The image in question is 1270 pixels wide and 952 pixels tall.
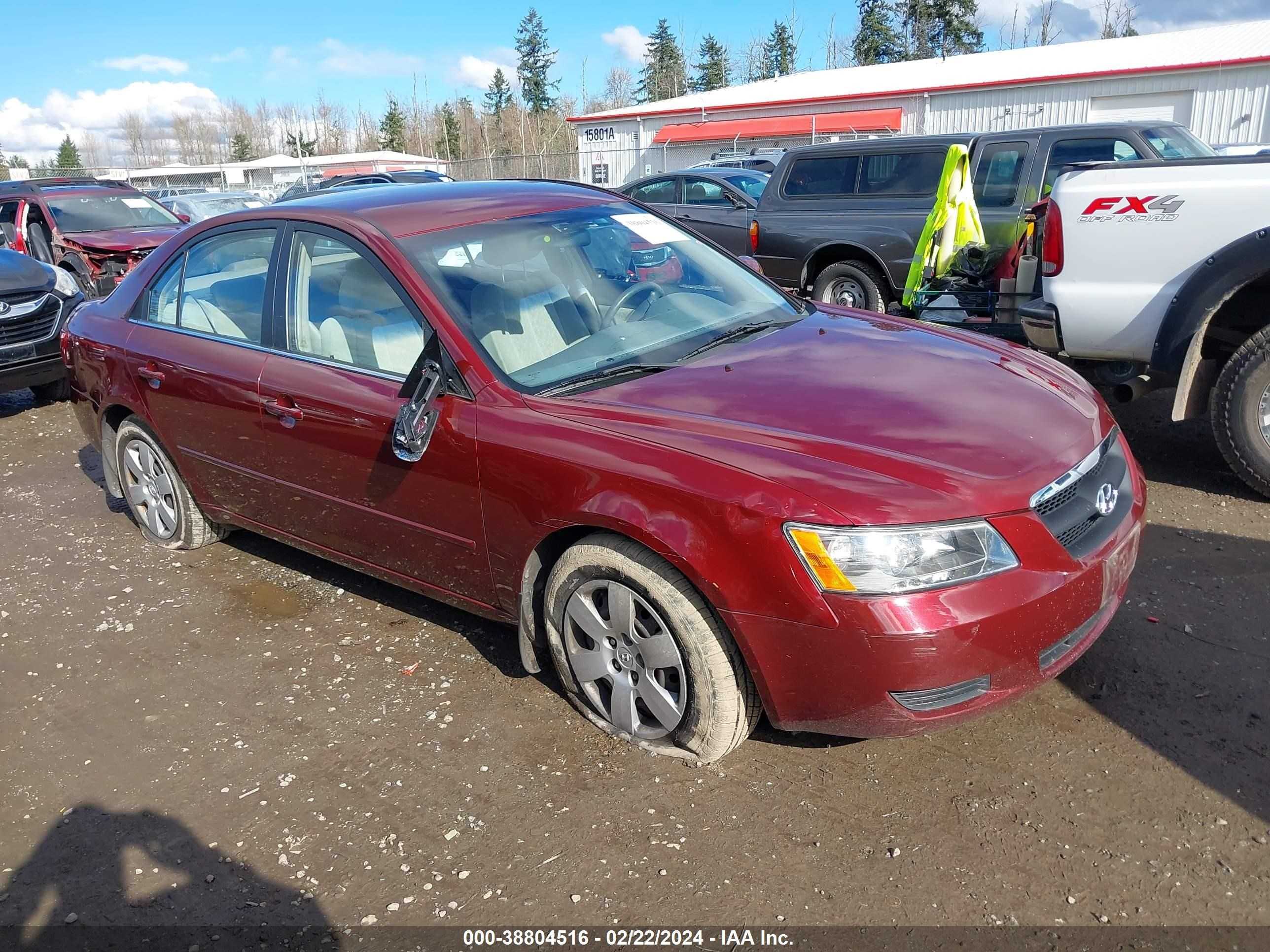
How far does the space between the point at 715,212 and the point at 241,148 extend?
276ft

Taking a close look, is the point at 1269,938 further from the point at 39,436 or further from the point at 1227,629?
the point at 39,436

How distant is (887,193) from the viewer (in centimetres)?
924

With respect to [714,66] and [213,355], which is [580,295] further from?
Result: [714,66]

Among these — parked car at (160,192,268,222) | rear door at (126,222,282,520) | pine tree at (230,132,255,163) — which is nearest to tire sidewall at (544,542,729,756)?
rear door at (126,222,282,520)

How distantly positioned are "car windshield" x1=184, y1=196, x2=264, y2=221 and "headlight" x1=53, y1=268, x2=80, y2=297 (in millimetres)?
10997

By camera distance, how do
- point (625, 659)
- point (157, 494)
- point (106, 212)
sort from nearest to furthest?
point (625, 659) → point (157, 494) → point (106, 212)

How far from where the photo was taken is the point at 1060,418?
312cm

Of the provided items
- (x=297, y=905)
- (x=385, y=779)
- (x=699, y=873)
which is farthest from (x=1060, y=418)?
(x=297, y=905)

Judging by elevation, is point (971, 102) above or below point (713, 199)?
above

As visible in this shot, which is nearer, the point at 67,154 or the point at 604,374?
the point at 604,374

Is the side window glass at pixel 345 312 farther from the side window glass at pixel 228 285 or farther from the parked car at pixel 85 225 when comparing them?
the parked car at pixel 85 225

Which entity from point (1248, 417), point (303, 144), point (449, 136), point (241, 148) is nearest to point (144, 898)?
point (1248, 417)

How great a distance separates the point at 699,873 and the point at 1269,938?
1344 millimetres

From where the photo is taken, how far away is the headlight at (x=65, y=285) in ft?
29.8
